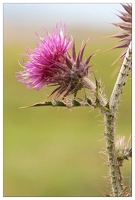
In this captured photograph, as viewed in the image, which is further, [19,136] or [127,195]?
[19,136]

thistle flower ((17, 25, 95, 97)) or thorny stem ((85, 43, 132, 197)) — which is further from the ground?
thistle flower ((17, 25, 95, 97))

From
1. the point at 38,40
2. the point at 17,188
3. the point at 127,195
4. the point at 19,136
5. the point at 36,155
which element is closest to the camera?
the point at 127,195

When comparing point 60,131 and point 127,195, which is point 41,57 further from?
point 60,131

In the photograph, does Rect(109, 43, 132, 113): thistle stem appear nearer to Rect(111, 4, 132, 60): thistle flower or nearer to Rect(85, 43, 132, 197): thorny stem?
Rect(85, 43, 132, 197): thorny stem

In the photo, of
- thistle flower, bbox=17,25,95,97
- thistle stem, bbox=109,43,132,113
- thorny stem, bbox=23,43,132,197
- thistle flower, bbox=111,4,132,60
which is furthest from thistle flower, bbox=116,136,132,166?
thistle flower, bbox=111,4,132,60

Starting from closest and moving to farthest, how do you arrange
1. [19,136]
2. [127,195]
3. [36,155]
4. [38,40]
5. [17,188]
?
1. [127,195]
2. [38,40]
3. [17,188]
4. [36,155]
5. [19,136]

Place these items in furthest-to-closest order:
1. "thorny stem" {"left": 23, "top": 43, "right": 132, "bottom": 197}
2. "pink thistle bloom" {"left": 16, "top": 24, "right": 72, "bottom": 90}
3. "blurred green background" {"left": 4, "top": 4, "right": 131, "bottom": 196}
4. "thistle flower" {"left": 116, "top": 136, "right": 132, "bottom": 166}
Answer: "blurred green background" {"left": 4, "top": 4, "right": 131, "bottom": 196}, "thistle flower" {"left": 116, "top": 136, "right": 132, "bottom": 166}, "pink thistle bloom" {"left": 16, "top": 24, "right": 72, "bottom": 90}, "thorny stem" {"left": 23, "top": 43, "right": 132, "bottom": 197}

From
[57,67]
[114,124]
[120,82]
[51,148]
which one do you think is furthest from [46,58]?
[51,148]

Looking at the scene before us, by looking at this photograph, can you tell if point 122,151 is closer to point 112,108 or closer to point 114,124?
point 114,124

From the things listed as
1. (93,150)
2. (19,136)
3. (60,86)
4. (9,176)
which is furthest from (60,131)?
(60,86)
